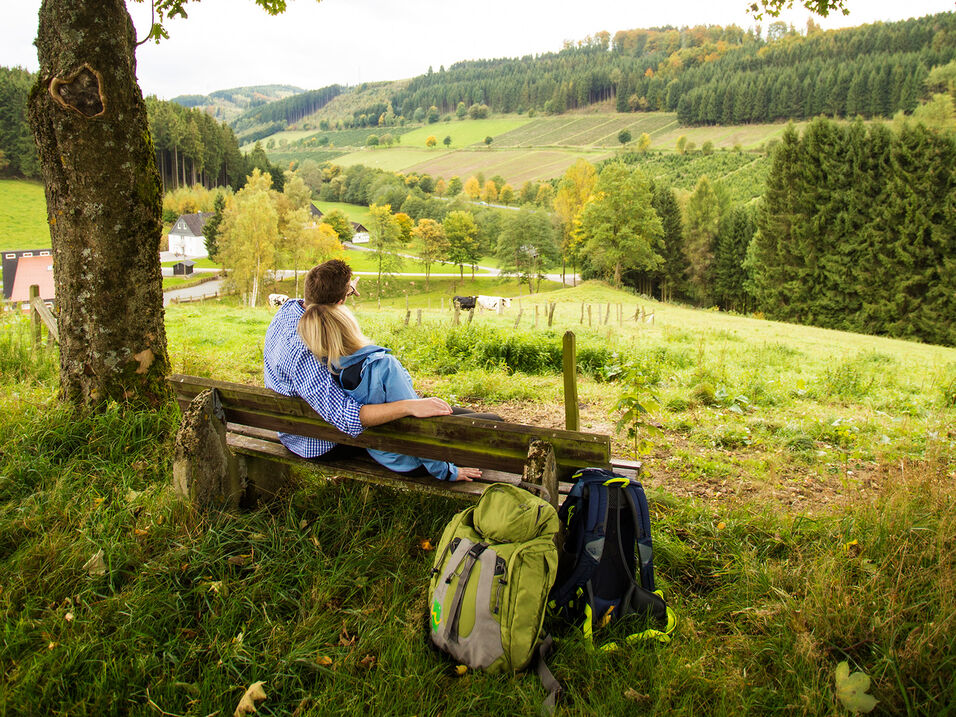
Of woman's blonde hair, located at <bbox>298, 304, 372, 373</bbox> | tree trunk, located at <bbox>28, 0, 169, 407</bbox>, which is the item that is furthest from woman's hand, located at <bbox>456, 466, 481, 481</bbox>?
tree trunk, located at <bbox>28, 0, 169, 407</bbox>

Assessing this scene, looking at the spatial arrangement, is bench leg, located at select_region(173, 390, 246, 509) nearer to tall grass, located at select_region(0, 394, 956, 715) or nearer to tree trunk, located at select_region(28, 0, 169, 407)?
tall grass, located at select_region(0, 394, 956, 715)

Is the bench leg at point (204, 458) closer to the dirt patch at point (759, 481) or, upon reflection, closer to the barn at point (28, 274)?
the dirt patch at point (759, 481)

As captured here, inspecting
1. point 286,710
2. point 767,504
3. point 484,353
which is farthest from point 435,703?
point 484,353

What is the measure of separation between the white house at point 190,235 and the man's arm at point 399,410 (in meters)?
83.9

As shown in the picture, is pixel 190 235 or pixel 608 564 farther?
pixel 190 235

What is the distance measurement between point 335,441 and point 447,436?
2.45ft

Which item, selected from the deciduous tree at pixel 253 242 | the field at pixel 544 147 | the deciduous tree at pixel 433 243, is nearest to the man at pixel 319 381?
the deciduous tree at pixel 253 242

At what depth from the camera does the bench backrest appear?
2869 mm

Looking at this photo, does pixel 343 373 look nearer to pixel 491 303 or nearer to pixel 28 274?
pixel 28 274

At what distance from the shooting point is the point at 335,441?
3328 mm

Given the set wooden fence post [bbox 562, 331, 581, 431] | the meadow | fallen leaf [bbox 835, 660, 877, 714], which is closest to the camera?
fallen leaf [bbox 835, 660, 877, 714]

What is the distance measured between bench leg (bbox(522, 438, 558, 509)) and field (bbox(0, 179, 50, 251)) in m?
66.5

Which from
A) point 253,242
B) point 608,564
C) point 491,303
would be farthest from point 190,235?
point 608,564

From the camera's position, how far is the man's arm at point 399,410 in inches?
120
